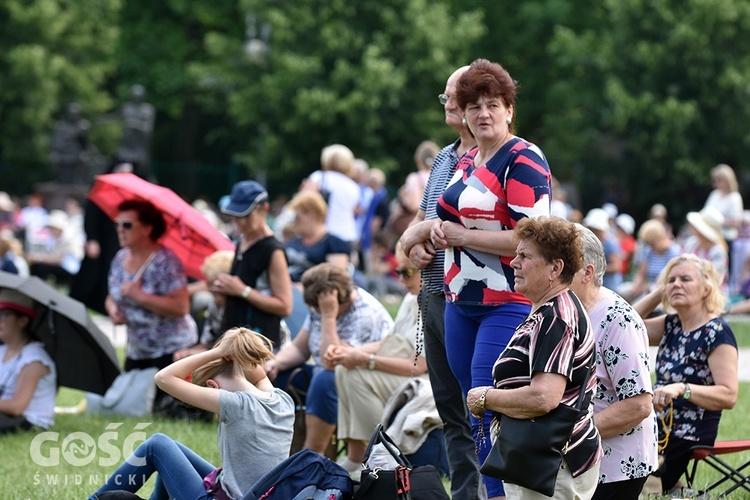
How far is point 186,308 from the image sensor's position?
8.62 metres

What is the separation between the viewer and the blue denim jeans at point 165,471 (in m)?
5.01

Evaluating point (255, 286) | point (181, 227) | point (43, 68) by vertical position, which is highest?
point (43, 68)

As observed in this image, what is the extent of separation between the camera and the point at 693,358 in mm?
5801

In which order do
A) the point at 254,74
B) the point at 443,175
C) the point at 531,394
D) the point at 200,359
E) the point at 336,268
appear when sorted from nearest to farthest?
the point at 531,394 < the point at 200,359 < the point at 443,175 < the point at 336,268 < the point at 254,74

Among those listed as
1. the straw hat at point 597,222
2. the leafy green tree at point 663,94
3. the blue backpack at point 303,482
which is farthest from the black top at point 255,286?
the leafy green tree at point 663,94

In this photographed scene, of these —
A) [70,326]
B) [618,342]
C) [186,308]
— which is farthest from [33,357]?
[618,342]

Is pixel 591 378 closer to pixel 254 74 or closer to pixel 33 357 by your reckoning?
pixel 33 357

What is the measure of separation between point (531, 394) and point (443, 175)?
1699 millimetres

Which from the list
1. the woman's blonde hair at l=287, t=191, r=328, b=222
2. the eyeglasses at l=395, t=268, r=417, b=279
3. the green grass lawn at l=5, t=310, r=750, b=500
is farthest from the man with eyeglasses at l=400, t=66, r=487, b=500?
the woman's blonde hair at l=287, t=191, r=328, b=222

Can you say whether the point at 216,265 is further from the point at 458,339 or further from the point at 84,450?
the point at 458,339

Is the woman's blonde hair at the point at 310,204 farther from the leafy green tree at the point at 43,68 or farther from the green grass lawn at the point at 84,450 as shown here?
the leafy green tree at the point at 43,68

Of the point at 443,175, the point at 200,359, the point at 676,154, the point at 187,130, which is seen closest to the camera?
A: the point at 200,359

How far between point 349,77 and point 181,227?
20.8 metres

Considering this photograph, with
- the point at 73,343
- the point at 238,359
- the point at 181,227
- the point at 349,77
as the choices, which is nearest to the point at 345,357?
the point at 238,359
